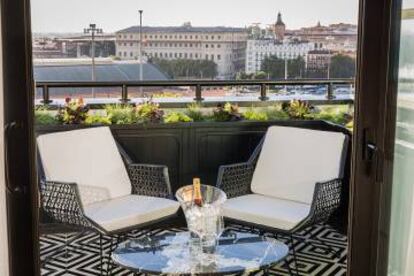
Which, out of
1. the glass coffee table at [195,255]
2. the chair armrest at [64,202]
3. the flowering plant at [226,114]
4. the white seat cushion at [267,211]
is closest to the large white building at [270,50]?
the flowering plant at [226,114]

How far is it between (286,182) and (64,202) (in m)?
1.37

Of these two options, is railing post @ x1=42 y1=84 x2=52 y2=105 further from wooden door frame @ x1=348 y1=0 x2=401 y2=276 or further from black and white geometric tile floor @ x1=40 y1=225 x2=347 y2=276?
wooden door frame @ x1=348 y1=0 x2=401 y2=276

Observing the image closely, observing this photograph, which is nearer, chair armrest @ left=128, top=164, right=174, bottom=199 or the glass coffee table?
the glass coffee table

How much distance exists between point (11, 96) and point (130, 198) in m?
1.74

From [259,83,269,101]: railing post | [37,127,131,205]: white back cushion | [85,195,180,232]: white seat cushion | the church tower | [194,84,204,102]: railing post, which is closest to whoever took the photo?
[85,195,180,232]: white seat cushion

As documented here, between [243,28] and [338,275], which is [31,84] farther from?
[243,28]

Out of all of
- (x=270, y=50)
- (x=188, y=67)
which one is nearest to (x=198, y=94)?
(x=188, y=67)

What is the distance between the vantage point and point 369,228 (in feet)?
7.07

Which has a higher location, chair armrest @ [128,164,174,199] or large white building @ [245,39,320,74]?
large white building @ [245,39,320,74]

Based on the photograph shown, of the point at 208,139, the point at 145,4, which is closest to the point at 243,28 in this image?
the point at 145,4

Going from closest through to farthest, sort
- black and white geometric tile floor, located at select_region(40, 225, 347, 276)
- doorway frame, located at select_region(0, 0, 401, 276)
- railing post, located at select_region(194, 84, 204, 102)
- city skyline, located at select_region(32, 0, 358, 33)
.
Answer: doorway frame, located at select_region(0, 0, 401, 276)
black and white geometric tile floor, located at select_region(40, 225, 347, 276)
railing post, located at select_region(194, 84, 204, 102)
city skyline, located at select_region(32, 0, 358, 33)

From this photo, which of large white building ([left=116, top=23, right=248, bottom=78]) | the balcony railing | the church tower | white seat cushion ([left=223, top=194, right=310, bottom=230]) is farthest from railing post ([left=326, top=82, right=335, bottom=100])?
white seat cushion ([left=223, top=194, right=310, bottom=230])

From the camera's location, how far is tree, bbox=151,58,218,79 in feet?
18.0

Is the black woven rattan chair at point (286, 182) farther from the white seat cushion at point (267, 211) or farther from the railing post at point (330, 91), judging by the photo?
the railing post at point (330, 91)
